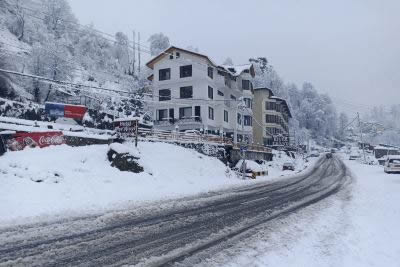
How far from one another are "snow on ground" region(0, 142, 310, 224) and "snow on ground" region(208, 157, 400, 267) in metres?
7.20

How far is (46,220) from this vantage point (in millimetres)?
11914

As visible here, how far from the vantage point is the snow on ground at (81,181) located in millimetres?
14414

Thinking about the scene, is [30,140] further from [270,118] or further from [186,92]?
[270,118]

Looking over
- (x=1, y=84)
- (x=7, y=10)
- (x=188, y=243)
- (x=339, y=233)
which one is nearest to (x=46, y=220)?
(x=188, y=243)

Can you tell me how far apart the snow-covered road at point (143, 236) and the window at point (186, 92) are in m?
34.5

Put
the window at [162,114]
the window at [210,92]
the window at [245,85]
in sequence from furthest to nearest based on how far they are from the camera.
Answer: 1. the window at [245,85]
2. the window at [162,114]
3. the window at [210,92]

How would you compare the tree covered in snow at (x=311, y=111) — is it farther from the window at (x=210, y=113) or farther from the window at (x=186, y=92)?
the window at (x=186, y=92)

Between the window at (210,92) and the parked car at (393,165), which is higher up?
the window at (210,92)

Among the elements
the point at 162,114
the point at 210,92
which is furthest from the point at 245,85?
the point at 162,114

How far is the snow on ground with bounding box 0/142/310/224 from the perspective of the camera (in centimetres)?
1441

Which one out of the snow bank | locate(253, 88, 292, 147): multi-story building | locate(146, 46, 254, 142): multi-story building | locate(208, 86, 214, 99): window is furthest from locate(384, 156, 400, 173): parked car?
locate(253, 88, 292, 147): multi-story building

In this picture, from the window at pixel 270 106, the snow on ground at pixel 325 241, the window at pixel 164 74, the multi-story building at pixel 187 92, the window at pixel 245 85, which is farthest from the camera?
the window at pixel 270 106

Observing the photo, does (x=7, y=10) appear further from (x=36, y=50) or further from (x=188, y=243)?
(x=188, y=243)

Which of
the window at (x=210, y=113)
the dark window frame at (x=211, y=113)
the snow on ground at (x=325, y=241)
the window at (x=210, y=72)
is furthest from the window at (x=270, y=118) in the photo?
the snow on ground at (x=325, y=241)
